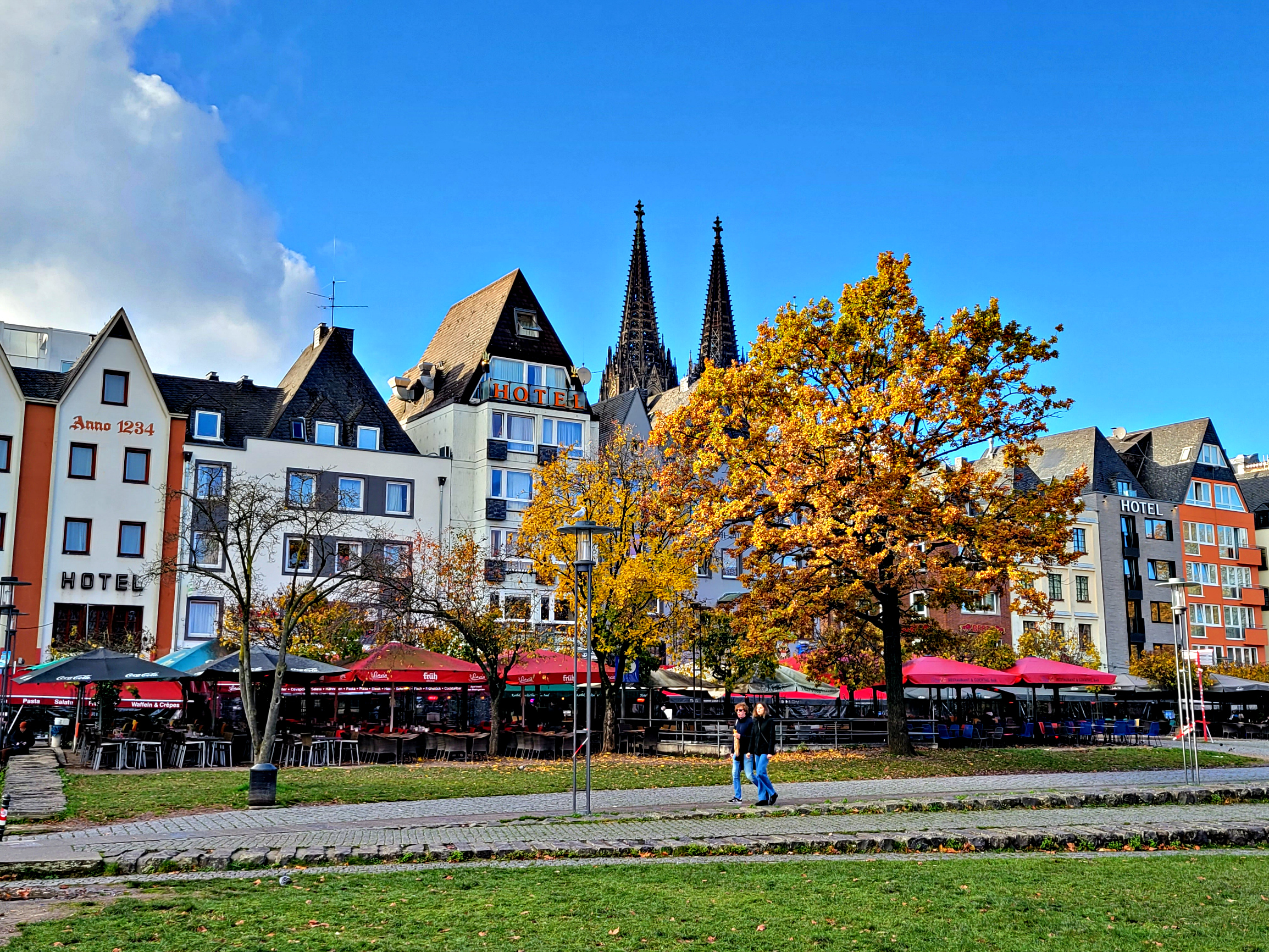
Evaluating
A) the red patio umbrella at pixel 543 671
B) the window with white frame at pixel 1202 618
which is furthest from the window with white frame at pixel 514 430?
the window with white frame at pixel 1202 618

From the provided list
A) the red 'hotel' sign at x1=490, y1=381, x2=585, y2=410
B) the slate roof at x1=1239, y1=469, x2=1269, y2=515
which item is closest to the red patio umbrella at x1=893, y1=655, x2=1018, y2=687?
the red 'hotel' sign at x1=490, y1=381, x2=585, y2=410

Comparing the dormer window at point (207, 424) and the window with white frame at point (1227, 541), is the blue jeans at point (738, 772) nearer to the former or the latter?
the dormer window at point (207, 424)

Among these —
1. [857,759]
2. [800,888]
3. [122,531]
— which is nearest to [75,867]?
[800,888]

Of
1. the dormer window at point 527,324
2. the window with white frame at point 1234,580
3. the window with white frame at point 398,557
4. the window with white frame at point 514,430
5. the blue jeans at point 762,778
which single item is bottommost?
the blue jeans at point 762,778

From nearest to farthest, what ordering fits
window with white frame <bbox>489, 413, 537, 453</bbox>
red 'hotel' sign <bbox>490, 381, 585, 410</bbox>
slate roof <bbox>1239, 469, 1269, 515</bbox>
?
window with white frame <bbox>489, 413, 537, 453</bbox>
red 'hotel' sign <bbox>490, 381, 585, 410</bbox>
slate roof <bbox>1239, 469, 1269, 515</bbox>

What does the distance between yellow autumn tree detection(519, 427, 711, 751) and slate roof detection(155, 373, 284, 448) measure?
21.1m

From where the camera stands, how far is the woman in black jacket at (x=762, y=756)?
69.3ft

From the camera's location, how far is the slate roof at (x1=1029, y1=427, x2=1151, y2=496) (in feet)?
277

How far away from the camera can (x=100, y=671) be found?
29.6 metres

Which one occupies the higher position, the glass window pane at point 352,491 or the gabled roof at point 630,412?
the gabled roof at point 630,412

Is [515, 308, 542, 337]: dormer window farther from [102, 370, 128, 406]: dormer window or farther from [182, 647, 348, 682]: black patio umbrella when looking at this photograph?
[182, 647, 348, 682]: black patio umbrella

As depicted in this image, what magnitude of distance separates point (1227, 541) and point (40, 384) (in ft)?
251

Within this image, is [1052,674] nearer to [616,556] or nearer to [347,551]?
[616,556]

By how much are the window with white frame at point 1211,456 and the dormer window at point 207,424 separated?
67105mm
